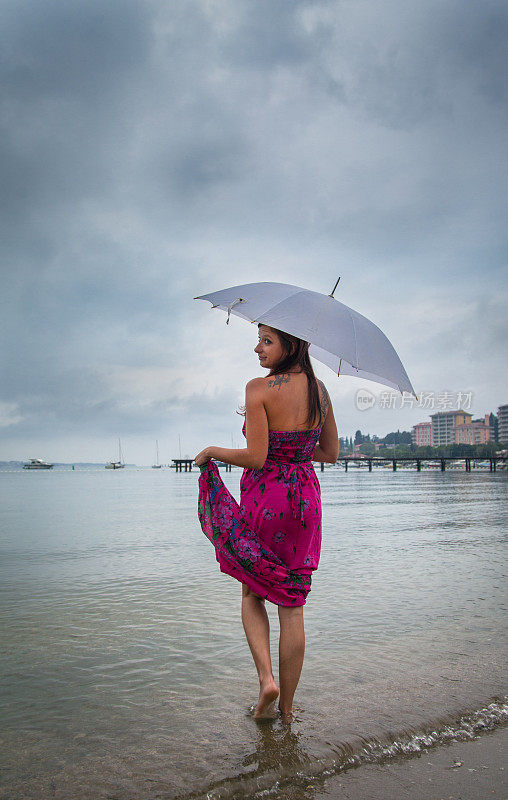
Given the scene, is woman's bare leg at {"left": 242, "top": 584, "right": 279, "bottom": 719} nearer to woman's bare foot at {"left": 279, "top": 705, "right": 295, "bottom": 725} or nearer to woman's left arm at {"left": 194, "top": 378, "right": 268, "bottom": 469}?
woman's bare foot at {"left": 279, "top": 705, "right": 295, "bottom": 725}

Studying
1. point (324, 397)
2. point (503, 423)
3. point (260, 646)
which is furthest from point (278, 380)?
point (503, 423)

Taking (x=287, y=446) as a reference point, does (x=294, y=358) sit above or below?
above

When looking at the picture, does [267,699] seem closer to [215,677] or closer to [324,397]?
[215,677]

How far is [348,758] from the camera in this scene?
8.74 ft

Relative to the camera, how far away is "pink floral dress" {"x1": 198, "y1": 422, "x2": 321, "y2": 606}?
3047 millimetres

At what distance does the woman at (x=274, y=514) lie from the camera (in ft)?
9.98

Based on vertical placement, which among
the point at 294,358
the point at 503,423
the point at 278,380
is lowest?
the point at 278,380

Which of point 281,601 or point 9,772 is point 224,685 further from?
point 9,772

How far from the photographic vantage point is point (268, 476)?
10.2 ft

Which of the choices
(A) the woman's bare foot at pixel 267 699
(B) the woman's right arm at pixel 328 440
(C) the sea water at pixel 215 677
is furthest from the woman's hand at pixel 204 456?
(C) the sea water at pixel 215 677

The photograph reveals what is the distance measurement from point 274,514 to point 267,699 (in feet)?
3.02

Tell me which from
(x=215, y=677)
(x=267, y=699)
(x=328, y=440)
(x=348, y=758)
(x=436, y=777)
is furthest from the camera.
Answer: (x=215, y=677)

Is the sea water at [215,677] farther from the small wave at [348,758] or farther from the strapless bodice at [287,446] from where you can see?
the strapless bodice at [287,446]

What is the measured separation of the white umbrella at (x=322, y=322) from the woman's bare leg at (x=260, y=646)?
4.59 feet
